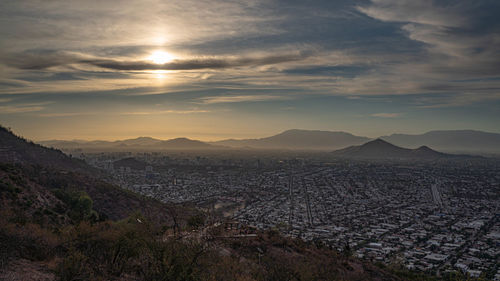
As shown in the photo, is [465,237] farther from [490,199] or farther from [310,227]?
[490,199]

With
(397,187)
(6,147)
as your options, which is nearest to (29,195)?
(6,147)

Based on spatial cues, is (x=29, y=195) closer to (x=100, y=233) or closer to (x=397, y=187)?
(x=100, y=233)

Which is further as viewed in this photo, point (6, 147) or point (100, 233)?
point (6, 147)

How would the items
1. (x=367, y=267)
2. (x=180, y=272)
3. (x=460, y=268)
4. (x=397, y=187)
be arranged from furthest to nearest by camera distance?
(x=397, y=187), (x=460, y=268), (x=367, y=267), (x=180, y=272)

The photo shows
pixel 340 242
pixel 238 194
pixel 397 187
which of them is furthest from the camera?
pixel 397 187

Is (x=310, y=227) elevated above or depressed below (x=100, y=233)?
below

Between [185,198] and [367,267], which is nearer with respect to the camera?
[367,267]

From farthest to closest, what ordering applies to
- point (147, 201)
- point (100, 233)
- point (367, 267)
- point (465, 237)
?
point (147, 201)
point (465, 237)
point (367, 267)
point (100, 233)

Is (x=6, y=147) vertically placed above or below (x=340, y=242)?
above

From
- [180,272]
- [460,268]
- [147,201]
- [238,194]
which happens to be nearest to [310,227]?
[460,268]
